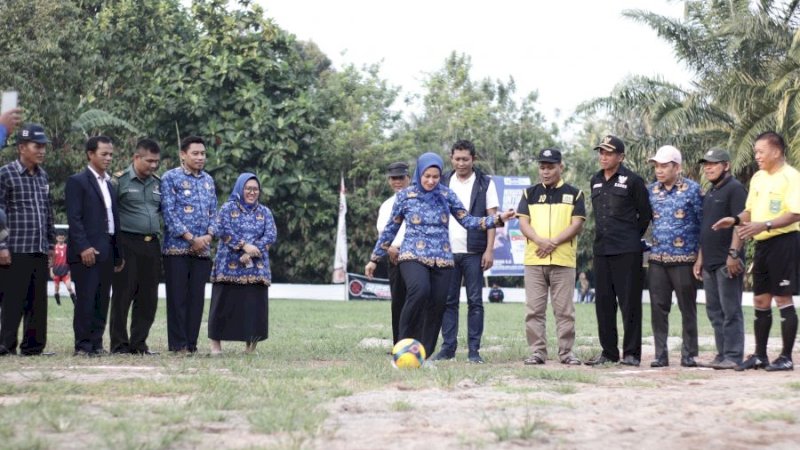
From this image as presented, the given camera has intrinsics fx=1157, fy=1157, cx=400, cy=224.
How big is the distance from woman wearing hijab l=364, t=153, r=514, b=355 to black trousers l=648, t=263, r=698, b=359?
178cm

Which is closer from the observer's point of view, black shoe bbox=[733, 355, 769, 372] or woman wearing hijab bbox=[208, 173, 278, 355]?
black shoe bbox=[733, 355, 769, 372]

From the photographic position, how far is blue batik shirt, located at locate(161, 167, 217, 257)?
11.5m

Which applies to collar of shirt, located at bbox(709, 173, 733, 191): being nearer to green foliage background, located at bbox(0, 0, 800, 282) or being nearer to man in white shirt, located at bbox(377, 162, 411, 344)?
man in white shirt, located at bbox(377, 162, 411, 344)

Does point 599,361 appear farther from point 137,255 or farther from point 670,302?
point 137,255

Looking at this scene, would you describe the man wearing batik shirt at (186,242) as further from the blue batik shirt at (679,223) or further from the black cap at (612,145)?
the blue batik shirt at (679,223)

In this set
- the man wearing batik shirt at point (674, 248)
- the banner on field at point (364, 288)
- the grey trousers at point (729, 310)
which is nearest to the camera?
the grey trousers at point (729, 310)

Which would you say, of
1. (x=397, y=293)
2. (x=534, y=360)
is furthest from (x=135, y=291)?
(x=534, y=360)

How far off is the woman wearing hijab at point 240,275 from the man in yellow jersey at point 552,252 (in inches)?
105

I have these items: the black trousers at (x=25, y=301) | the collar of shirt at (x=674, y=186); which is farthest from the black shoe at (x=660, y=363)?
the black trousers at (x=25, y=301)

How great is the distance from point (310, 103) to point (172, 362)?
28901mm

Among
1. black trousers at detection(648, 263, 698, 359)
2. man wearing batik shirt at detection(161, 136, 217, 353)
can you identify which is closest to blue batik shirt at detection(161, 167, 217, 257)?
man wearing batik shirt at detection(161, 136, 217, 353)

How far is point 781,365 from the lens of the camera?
9930mm

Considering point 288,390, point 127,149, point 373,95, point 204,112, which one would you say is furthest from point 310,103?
point 288,390

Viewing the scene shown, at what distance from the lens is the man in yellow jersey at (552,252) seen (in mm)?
10992
